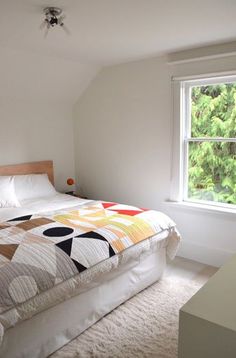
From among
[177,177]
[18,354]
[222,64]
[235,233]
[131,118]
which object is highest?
[222,64]

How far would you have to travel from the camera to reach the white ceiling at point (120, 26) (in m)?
1.89

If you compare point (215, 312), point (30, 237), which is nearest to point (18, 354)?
point (30, 237)

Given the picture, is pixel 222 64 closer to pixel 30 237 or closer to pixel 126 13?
pixel 126 13

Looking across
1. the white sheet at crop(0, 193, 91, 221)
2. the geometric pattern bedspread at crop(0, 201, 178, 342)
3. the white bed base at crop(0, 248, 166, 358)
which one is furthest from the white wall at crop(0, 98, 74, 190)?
the white bed base at crop(0, 248, 166, 358)

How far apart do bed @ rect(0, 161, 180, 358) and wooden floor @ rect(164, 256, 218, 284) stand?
28 centimetres

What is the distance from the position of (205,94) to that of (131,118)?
0.88m

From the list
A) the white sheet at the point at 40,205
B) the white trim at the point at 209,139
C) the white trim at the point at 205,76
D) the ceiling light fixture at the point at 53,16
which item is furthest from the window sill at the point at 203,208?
the ceiling light fixture at the point at 53,16

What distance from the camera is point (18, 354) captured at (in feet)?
5.50

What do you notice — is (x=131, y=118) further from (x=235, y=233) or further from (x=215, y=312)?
(x=215, y=312)

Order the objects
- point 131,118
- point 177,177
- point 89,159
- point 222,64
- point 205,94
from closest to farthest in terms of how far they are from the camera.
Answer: point 222,64 < point 205,94 < point 177,177 < point 131,118 < point 89,159

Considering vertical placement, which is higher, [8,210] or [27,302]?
[8,210]

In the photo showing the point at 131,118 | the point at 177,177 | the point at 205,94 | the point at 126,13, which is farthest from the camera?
the point at 131,118

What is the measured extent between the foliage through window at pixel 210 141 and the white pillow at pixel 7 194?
1.82 m

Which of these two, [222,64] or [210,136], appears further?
[210,136]
